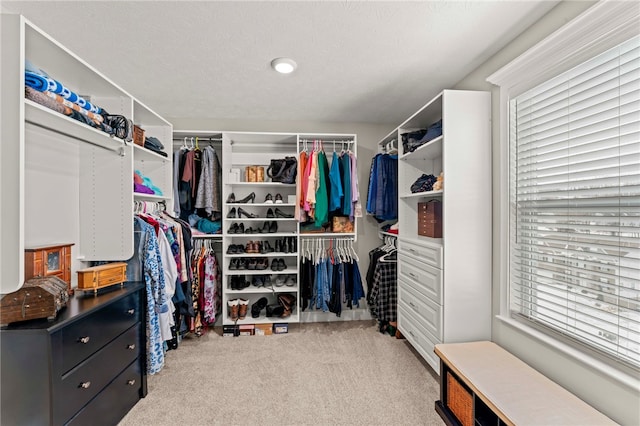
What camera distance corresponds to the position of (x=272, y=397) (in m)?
1.93

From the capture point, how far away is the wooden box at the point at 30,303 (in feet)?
4.10

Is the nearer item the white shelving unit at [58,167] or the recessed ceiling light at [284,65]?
the white shelving unit at [58,167]

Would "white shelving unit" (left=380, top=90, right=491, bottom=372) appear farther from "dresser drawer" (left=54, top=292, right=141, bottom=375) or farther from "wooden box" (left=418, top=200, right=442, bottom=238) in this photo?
"dresser drawer" (left=54, top=292, right=141, bottom=375)

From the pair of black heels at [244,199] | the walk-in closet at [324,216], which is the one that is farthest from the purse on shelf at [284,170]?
the pair of black heels at [244,199]

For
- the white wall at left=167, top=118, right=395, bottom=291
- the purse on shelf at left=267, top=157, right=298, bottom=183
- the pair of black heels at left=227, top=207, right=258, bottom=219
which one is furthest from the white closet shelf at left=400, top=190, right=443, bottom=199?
the pair of black heels at left=227, top=207, right=258, bottom=219

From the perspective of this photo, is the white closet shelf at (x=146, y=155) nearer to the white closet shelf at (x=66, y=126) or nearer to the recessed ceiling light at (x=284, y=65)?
the white closet shelf at (x=66, y=126)

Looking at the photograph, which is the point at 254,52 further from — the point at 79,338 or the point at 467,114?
the point at 79,338

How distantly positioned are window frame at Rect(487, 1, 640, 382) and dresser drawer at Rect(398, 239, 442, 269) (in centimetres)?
40

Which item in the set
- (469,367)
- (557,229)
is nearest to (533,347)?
(469,367)

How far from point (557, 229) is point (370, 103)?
1927mm

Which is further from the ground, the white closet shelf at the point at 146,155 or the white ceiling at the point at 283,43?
Result: the white ceiling at the point at 283,43

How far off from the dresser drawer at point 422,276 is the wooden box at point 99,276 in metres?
2.19

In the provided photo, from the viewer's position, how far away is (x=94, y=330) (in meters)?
1.49

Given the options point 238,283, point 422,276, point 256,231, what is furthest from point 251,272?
point 422,276
